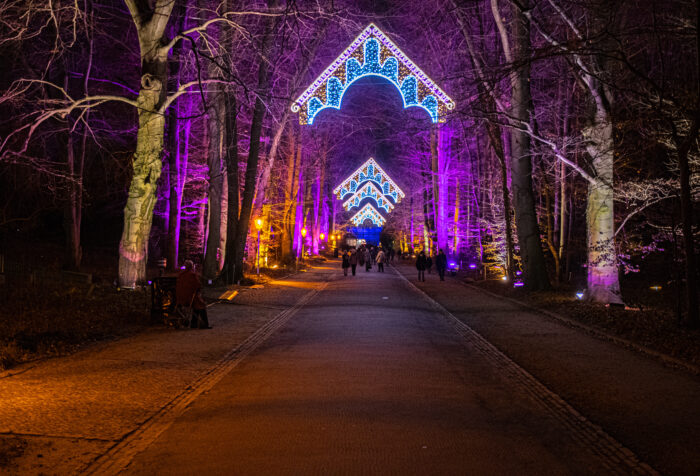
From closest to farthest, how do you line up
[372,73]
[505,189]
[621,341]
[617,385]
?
[617,385] < [621,341] < [505,189] < [372,73]

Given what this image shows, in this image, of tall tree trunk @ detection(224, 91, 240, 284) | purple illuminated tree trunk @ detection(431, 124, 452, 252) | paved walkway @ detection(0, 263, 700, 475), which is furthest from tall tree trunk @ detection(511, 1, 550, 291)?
purple illuminated tree trunk @ detection(431, 124, 452, 252)

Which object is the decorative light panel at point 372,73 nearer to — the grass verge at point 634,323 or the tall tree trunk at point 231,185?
the tall tree trunk at point 231,185

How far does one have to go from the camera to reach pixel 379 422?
6.33m

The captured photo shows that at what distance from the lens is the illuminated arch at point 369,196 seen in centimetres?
9631

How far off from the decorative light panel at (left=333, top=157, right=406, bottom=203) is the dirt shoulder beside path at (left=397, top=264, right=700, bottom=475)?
78.8 metres

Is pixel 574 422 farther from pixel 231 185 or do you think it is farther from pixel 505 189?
pixel 231 185

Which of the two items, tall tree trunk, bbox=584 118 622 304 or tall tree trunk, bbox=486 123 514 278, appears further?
tall tree trunk, bbox=486 123 514 278

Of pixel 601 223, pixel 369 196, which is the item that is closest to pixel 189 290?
pixel 601 223

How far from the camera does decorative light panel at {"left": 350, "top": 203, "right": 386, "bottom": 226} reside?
99794 mm

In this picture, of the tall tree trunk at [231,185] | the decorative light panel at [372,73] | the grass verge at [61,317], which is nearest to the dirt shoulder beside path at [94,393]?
the grass verge at [61,317]

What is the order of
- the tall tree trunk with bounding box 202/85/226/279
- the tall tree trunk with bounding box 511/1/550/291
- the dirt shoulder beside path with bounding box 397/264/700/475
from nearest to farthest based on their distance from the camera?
the dirt shoulder beside path with bounding box 397/264/700/475, the tall tree trunk with bounding box 511/1/550/291, the tall tree trunk with bounding box 202/85/226/279

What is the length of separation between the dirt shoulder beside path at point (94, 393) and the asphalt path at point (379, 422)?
0.50 meters

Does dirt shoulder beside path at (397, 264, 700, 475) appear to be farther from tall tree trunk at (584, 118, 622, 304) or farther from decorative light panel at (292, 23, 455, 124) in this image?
decorative light panel at (292, 23, 455, 124)

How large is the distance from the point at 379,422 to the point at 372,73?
30.1 m
